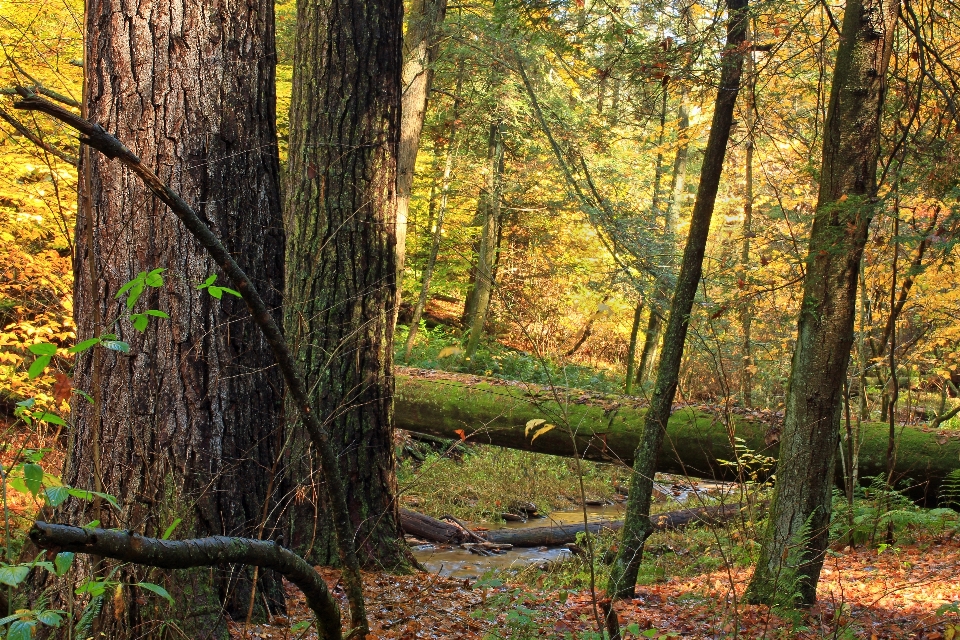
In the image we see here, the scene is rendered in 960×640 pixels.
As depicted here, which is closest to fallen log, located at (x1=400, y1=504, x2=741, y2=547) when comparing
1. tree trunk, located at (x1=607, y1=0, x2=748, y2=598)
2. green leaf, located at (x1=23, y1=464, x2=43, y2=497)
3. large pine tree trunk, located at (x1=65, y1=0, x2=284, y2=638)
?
tree trunk, located at (x1=607, y1=0, x2=748, y2=598)

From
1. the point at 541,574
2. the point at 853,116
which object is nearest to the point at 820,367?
the point at 853,116

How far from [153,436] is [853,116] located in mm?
4124

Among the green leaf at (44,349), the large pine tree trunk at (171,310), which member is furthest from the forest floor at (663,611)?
the green leaf at (44,349)

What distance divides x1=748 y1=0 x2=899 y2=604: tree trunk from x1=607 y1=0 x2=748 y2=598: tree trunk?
0.66 meters

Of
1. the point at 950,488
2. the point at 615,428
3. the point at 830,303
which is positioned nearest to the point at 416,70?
the point at 615,428

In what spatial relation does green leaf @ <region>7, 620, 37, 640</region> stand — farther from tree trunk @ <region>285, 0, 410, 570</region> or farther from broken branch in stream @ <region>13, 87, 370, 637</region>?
tree trunk @ <region>285, 0, 410, 570</region>

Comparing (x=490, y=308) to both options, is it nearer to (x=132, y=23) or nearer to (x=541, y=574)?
(x=541, y=574)

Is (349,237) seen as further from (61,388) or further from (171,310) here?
(61,388)

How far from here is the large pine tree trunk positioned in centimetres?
298

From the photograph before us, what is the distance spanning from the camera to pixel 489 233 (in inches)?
629

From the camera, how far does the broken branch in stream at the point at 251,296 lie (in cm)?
152

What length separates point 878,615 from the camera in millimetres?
4387

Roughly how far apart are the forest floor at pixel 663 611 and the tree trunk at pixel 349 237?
540 mm

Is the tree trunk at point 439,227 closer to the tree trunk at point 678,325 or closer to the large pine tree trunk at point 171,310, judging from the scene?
the tree trunk at point 678,325
